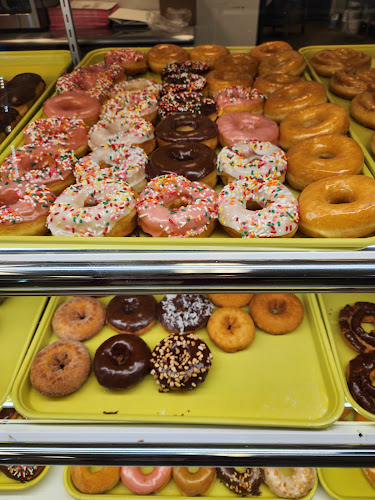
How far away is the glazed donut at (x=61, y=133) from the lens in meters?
2.63

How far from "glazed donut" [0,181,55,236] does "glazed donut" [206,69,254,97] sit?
1.66 metres

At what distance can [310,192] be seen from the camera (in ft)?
7.02

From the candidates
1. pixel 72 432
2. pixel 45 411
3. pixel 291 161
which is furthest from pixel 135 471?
pixel 291 161

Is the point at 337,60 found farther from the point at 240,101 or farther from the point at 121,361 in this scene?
the point at 121,361

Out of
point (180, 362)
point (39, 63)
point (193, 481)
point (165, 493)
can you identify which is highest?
point (39, 63)

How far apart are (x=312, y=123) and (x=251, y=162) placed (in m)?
0.64

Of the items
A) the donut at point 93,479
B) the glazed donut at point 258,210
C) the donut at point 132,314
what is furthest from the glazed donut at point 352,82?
the donut at point 93,479

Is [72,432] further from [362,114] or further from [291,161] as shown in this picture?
[362,114]

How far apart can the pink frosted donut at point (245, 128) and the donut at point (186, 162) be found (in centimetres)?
23

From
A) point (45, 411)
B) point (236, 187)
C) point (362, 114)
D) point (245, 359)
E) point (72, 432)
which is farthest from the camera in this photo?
point (362, 114)

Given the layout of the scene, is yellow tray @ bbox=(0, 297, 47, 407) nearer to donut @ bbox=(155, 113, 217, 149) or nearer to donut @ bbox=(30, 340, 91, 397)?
donut @ bbox=(30, 340, 91, 397)

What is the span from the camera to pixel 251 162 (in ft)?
7.95

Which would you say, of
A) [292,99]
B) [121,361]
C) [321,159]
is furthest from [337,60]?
[121,361]

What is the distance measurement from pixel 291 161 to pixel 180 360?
4.36ft
